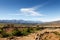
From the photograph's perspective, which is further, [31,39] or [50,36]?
[31,39]

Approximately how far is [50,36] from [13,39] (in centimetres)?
571

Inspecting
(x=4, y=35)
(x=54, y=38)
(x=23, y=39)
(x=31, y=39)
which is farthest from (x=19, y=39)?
(x=54, y=38)

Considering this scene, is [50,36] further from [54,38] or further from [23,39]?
[23,39]

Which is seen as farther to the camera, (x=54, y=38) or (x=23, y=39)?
(x=23, y=39)

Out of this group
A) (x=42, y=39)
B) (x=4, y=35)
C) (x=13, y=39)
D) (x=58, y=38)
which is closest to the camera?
(x=58, y=38)

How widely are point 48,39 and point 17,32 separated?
1017 cm

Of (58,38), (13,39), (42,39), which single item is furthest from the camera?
(13,39)

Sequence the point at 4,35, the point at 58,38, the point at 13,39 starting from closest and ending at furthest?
the point at 58,38
the point at 13,39
the point at 4,35

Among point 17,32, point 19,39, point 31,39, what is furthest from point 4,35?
point 31,39

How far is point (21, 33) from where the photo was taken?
2452 centimetres

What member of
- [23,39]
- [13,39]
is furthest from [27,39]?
[13,39]

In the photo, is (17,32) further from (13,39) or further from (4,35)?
(13,39)

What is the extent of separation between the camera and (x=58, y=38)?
14.4 m

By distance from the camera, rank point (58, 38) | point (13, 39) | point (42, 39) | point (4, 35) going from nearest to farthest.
A: point (58, 38) < point (42, 39) < point (13, 39) < point (4, 35)
